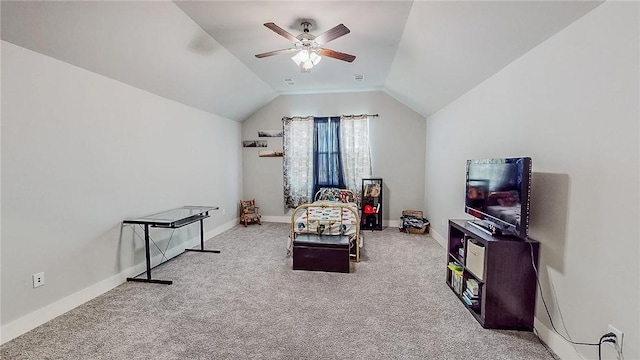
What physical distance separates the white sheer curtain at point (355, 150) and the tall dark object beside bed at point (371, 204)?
20cm

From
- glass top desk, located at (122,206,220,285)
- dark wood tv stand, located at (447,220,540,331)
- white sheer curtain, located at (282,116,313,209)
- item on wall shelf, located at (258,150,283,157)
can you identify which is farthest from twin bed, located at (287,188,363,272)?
item on wall shelf, located at (258,150,283,157)

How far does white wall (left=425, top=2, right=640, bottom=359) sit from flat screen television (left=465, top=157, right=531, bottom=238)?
0.69 ft

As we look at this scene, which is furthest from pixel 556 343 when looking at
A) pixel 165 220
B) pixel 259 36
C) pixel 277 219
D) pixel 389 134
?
pixel 277 219

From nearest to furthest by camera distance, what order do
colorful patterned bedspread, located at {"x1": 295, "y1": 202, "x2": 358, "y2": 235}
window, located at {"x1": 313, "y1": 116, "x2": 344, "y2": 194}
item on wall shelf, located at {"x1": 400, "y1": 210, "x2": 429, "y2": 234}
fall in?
colorful patterned bedspread, located at {"x1": 295, "y1": 202, "x2": 358, "y2": 235} < item on wall shelf, located at {"x1": 400, "y1": 210, "x2": 429, "y2": 234} < window, located at {"x1": 313, "y1": 116, "x2": 344, "y2": 194}

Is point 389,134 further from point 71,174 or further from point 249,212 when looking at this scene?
point 71,174

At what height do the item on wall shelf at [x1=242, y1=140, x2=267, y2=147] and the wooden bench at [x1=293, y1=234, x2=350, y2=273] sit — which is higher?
the item on wall shelf at [x1=242, y1=140, x2=267, y2=147]

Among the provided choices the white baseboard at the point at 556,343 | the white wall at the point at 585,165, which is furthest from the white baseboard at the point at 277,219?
the white baseboard at the point at 556,343

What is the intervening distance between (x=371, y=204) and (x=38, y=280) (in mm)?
4859

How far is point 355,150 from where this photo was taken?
5863 mm

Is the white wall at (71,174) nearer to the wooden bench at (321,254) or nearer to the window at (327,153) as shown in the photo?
the wooden bench at (321,254)

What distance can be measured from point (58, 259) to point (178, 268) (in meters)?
1.29

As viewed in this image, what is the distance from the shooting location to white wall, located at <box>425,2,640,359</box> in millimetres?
1476

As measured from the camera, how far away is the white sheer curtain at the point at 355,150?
5.85m

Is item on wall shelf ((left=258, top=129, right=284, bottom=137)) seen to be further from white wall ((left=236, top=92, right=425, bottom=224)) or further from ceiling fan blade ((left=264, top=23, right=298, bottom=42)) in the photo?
ceiling fan blade ((left=264, top=23, right=298, bottom=42))
